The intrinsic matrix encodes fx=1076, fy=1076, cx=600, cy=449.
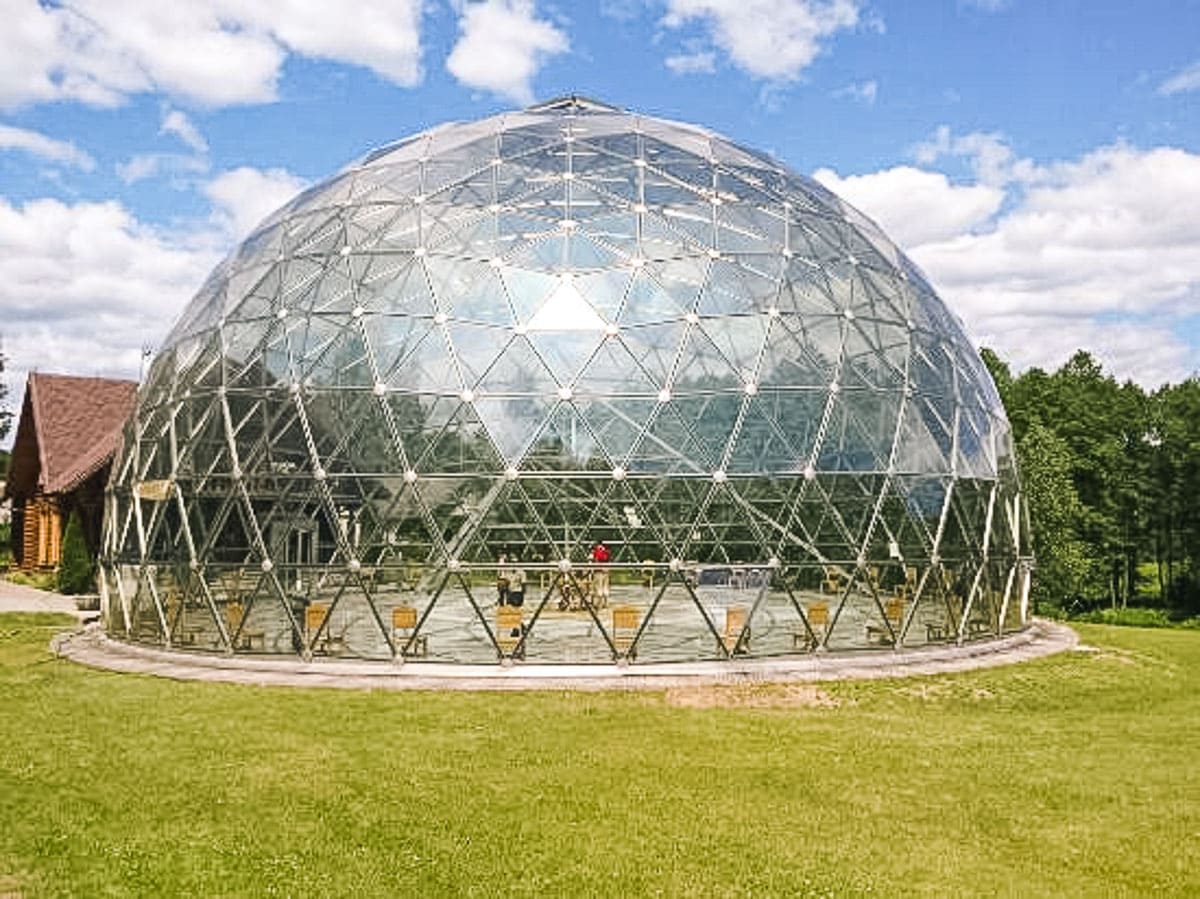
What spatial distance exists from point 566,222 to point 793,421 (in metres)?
5.81

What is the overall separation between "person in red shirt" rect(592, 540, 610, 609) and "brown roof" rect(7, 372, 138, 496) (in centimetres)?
2719

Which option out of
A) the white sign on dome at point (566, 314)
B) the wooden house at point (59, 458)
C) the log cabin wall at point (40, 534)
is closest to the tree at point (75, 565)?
the wooden house at point (59, 458)

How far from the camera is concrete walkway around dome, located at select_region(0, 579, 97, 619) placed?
30531 mm

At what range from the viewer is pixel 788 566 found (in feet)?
59.5

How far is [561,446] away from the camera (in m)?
18.2

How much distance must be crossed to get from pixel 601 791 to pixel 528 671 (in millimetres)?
6121

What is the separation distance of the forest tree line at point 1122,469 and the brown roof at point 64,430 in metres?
38.3

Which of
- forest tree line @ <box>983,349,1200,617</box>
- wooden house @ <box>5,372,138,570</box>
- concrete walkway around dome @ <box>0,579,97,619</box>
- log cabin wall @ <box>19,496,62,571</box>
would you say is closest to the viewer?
concrete walkway around dome @ <box>0,579,97,619</box>

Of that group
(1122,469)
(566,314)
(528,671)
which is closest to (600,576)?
(528,671)

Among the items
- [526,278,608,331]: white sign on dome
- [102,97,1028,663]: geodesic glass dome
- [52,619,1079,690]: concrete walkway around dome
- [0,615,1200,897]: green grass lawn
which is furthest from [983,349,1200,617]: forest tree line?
[0,615,1200,897]: green grass lawn

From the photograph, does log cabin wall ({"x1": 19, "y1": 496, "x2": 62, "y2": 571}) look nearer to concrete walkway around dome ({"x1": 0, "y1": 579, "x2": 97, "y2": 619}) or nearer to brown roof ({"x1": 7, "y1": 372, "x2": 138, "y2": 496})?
brown roof ({"x1": 7, "y1": 372, "x2": 138, "y2": 496})

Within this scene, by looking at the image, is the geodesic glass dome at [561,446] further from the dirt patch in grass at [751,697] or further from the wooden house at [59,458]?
the wooden house at [59,458]

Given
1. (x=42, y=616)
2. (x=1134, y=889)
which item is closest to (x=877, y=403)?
(x=1134, y=889)

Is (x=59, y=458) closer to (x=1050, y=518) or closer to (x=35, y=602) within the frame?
(x=35, y=602)
